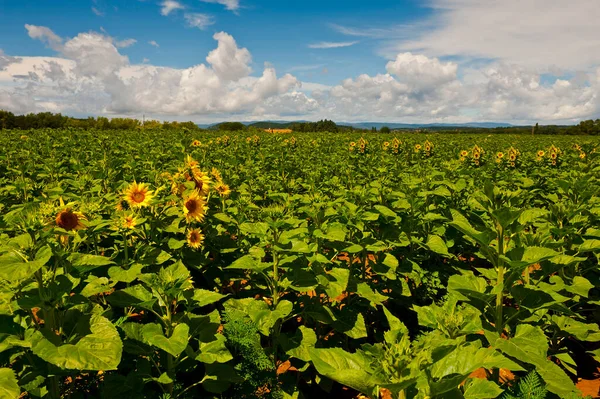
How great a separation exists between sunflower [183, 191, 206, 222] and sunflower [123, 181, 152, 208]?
406mm

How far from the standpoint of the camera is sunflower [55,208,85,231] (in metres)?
2.72

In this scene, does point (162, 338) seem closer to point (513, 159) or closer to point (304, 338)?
point (304, 338)

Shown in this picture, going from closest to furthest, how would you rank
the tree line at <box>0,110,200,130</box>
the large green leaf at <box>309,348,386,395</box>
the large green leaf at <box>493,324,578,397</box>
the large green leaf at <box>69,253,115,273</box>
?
the large green leaf at <box>309,348,386,395</box> < the large green leaf at <box>493,324,578,397</box> < the large green leaf at <box>69,253,115,273</box> < the tree line at <box>0,110,200,130</box>

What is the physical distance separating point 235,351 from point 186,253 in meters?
1.70

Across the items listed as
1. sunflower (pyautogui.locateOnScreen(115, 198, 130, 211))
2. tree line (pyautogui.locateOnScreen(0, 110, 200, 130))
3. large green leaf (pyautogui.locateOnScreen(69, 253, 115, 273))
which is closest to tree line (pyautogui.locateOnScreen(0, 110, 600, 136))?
tree line (pyautogui.locateOnScreen(0, 110, 200, 130))

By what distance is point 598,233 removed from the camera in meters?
3.77

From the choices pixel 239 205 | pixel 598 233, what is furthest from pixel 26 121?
pixel 598 233

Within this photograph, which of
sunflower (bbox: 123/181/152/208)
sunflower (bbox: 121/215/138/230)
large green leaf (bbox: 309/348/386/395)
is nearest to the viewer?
large green leaf (bbox: 309/348/386/395)

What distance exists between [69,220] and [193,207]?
147 centimetres

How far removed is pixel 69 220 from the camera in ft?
9.14

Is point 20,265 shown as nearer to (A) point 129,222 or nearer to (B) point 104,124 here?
(A) point 129,222

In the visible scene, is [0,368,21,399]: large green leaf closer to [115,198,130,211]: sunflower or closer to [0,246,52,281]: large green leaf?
[0,246,52,281]: large green leaf

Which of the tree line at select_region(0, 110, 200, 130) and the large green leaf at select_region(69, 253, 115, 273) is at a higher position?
the tree line at select_region(0, 110, 200, 130)

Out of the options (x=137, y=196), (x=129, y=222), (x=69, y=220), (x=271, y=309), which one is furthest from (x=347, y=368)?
(x=137, y=196)
